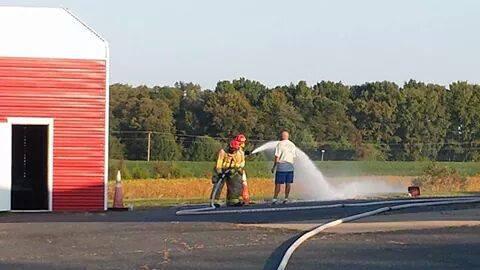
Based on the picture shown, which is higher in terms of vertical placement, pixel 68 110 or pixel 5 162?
pixel 68 110

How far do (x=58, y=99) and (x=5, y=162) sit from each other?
5.90 ft

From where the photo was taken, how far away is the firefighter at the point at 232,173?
914 inches

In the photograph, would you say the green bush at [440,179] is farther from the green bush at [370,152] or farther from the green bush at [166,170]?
the green bush at [370,152]

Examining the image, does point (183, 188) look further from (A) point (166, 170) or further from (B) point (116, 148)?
(B) point (116, 148)

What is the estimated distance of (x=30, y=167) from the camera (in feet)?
84.0

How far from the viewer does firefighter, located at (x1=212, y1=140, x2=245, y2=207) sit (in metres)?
23.2

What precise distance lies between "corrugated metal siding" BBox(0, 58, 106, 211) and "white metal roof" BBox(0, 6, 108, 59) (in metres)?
0.18

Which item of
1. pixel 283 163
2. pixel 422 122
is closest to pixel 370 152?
pixel 422 122

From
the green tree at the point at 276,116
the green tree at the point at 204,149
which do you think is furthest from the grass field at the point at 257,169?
the green tree at the point at 276,116

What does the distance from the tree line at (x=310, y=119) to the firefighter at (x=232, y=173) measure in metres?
43.6

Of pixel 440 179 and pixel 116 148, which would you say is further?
pixel 116 148

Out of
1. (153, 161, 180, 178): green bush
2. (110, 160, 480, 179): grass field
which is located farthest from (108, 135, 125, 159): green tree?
(153, 161, 180, 178): green bush

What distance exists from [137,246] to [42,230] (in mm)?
3269

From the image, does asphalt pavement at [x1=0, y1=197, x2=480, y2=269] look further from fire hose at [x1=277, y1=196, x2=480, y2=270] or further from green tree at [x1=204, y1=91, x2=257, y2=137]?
green tree at [x1=204, y1=91, x2=257, y2=137]
